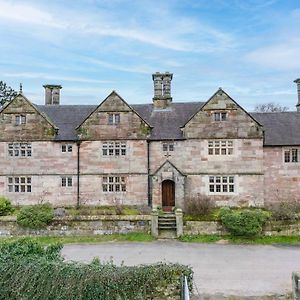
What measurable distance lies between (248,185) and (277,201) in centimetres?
316

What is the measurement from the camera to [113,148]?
107 ft

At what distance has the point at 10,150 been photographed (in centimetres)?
3325

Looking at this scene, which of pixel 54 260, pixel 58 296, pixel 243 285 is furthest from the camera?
pixel 243 285

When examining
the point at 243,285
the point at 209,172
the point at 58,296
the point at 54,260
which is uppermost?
the point at 209,172

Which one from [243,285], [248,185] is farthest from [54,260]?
[248,185]

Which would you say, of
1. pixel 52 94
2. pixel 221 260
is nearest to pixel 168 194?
pixel 221 260

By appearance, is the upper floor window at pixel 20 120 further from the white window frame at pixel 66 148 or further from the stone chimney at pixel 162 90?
the stone chimney at pixel 162 90

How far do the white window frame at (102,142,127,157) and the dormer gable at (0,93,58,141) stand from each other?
180 inches

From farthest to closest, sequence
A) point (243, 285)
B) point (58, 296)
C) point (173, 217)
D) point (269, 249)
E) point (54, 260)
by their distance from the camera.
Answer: point (173, 217), point (269, 249), point (243, 285), point (54, 260), point (58, 296)

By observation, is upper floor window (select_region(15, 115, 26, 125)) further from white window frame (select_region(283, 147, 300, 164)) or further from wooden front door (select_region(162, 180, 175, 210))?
white window frame (select_region(283, 147, 300, 164))

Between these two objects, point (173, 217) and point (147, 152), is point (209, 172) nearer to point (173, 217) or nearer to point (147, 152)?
point (147, 152)

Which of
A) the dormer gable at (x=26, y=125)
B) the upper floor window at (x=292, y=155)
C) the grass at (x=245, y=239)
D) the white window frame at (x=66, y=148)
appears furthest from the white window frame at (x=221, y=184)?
the dormer gable at (x=26, y=125)

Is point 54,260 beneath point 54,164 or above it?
beneath

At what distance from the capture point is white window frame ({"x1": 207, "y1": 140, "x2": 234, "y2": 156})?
32.0m
